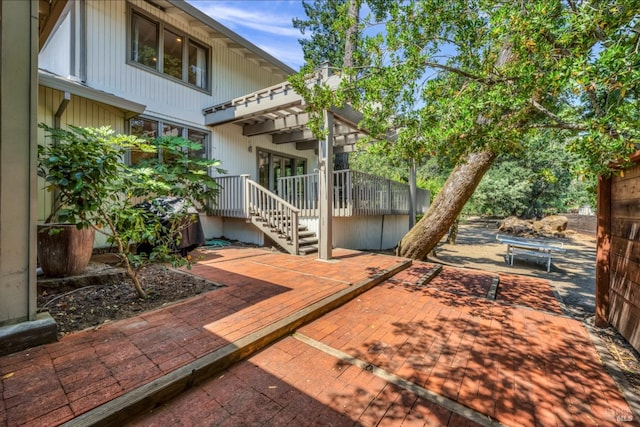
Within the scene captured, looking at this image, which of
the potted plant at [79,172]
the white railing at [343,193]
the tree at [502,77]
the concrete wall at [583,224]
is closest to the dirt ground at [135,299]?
the potted plant at [79,172]

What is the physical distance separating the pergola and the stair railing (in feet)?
2.64

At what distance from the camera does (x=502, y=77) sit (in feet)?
11.2

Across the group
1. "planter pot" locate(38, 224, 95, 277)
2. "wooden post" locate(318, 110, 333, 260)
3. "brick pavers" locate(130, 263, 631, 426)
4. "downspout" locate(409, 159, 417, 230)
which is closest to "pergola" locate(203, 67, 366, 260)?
"wooden post" locate(318, 110, 333, 260)

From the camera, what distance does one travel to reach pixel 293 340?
8.75 ft

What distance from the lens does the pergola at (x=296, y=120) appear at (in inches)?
222

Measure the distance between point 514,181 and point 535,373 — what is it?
18240 millimetres

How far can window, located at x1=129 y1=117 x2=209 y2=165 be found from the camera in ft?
21.7

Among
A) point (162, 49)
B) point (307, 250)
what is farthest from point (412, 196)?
point (162, 49)

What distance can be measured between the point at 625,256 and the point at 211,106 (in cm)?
891

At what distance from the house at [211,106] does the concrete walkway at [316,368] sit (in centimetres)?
286

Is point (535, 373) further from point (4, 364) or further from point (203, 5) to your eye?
point (203, 5)

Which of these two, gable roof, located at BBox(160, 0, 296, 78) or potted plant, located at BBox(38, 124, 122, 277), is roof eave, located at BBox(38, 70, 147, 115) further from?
gable roof, located at BBox(160, 0, 296, 78)

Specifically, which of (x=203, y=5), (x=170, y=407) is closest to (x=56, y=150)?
(x=170, y=407)

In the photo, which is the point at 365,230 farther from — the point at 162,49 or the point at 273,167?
the point at 162,49
